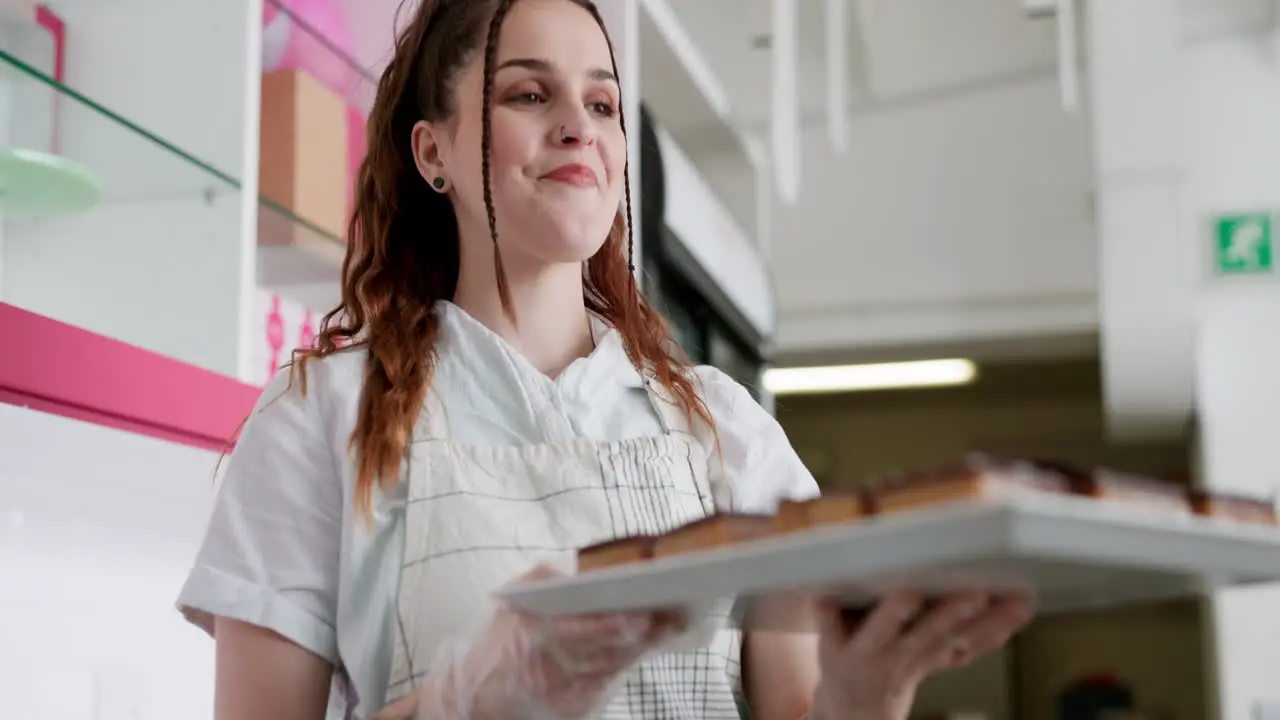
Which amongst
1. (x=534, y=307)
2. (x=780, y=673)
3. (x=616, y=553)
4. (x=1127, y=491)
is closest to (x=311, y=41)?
(x=534, y=307)

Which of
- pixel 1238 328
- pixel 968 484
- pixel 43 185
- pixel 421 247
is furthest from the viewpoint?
pixel 1238 328

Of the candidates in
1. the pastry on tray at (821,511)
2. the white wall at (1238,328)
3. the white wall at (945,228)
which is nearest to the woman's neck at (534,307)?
the pastry on tray at (821,511)

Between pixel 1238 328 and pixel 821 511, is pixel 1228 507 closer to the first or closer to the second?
pixel 821 511

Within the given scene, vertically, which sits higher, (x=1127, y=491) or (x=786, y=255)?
(x=786, y=255)

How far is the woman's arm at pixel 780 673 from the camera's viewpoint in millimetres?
994

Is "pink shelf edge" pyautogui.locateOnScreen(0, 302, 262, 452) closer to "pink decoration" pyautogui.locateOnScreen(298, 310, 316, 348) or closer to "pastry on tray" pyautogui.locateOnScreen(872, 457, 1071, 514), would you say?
"pink decoration" pyautogui.locateOnScreen(298, 310, 316, 348)

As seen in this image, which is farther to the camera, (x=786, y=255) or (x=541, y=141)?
(x=786, y=255)

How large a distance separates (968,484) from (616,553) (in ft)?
0.68

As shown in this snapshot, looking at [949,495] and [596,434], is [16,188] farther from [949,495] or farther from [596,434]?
[949,495]

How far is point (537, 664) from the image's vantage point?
2.54 ft

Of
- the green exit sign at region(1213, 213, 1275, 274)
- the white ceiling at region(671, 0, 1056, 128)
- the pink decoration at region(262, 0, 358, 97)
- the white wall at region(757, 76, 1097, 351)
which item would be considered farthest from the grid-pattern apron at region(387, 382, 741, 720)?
the white wall at region(757, 76, 1097, 351)

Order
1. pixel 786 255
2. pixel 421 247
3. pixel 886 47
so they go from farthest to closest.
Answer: pixel 786 255 < pixel 886 47 < pixel 421 247

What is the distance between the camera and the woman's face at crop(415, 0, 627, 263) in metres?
1.01

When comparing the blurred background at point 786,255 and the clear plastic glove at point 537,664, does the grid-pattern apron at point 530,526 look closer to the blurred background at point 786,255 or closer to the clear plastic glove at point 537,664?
the clear plastic glove at point 537,664
